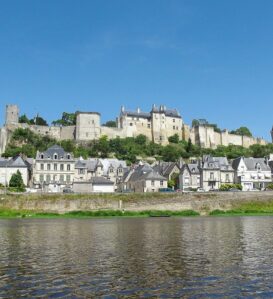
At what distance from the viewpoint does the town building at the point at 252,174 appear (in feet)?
243

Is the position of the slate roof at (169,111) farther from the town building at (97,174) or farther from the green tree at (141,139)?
the town building at (97,174)

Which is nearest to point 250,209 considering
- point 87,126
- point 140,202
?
point 140,202

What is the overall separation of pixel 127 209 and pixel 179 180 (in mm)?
17240

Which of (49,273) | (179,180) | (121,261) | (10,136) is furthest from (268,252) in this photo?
(10,136)

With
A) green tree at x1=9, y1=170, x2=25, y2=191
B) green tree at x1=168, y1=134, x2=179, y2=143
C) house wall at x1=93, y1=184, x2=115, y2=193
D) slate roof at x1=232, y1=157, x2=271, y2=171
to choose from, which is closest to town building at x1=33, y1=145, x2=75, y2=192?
green tree at x1=9, y1=170, x2=25, y2=191

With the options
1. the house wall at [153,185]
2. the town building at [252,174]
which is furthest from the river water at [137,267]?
the town building at [252,174]

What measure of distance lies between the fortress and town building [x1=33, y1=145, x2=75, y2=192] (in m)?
31.2

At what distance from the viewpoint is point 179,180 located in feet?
231

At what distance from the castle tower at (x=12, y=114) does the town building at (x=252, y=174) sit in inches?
2126

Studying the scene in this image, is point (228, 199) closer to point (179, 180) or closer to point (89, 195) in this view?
point (179, 180)

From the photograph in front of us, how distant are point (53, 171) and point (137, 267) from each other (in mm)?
53185

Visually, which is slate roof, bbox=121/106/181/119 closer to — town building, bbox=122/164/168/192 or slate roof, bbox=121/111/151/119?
slate roof, bbox=121/111/151/119

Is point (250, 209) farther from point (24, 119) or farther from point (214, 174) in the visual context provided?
point (24, 119)

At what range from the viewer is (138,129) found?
11194 cm
